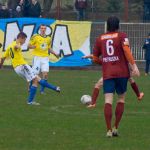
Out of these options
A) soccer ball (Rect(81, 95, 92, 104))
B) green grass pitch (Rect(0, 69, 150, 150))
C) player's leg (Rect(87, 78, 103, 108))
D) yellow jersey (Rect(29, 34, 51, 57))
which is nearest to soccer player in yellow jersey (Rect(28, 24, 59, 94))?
yellow jersey (Rect(29, 34, 51, 57))

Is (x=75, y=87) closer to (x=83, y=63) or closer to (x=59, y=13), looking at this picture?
(x=83, y=63)

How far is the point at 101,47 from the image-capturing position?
1345cm

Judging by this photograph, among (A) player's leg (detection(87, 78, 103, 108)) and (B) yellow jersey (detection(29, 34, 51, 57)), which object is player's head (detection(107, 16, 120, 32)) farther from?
(B) yellow jersey (detection(29, 34, 51, 57))

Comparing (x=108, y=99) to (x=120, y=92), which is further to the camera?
(x=120, y=92)

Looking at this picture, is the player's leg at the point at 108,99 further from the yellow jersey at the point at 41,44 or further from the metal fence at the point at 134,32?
the metal fence at the point at 134,32

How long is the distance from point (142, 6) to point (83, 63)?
5259 millimetres

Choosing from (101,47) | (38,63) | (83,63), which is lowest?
(83,63)

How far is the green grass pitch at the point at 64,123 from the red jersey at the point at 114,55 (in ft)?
3.58

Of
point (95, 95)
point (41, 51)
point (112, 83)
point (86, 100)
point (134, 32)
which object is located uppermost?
point (112, 83)

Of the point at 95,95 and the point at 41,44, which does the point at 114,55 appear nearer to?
the point at 95,95

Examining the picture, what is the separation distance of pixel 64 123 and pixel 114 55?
2.49 metres

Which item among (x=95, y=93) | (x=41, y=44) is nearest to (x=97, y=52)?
(x=95, y=93)

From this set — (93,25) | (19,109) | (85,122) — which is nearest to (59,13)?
(93,25)

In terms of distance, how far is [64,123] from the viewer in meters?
15.3
